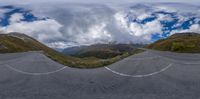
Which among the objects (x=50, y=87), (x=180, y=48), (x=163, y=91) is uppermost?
(x=163, y=91)

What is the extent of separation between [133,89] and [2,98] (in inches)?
167

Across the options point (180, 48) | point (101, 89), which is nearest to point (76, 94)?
point (101, 89)

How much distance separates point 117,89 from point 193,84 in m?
2.94

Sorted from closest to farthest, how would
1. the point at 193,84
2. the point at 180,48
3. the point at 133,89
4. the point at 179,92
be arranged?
the point at 179,92 < the point at 133,89 < the point at 193,84 < the point at 180,48

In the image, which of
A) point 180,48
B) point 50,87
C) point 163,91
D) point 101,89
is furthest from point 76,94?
point 180,48

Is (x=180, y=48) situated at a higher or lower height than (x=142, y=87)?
lower

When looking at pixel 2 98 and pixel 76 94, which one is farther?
pixel 76 94

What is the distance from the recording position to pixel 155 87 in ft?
34.3

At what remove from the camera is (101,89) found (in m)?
10.4

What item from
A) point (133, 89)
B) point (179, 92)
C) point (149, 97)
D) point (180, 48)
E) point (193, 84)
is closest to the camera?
point (149, 97)

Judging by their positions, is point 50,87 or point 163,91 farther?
point 50,87

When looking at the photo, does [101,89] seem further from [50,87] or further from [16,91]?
[16,91]

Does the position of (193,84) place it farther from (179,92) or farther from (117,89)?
(117,89)

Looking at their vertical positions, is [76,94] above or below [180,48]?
above
